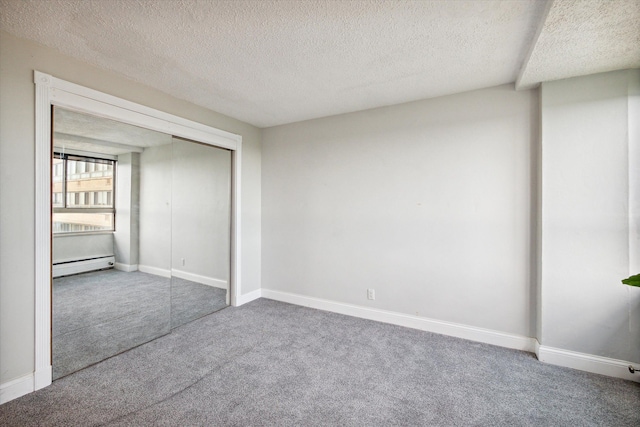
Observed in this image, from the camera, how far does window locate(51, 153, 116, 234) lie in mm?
2190

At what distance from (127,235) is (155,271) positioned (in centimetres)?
49

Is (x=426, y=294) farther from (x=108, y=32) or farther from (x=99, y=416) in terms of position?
(x=108, y=32)

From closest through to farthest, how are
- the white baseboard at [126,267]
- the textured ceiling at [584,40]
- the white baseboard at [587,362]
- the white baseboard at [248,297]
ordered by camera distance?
the textured ceiling at [584,40], the white baseboard at [587,362], the white baseboard at [126,267], the white baseboard at [248,297]

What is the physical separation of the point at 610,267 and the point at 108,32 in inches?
163

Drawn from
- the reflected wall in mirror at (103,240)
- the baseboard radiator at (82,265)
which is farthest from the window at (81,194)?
the baseboard radiator at (82,265)

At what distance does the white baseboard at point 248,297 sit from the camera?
3.75m

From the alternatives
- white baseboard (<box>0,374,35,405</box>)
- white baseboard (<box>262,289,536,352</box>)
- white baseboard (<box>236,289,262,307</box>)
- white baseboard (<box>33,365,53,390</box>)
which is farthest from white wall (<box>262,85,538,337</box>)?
white baseboard (<box>0,374,35,405</box>)

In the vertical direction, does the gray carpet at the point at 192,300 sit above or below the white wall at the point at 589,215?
below

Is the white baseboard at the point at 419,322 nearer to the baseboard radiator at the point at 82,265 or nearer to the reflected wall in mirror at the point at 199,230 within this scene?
the reflected wall in mirror at the point at 199,230

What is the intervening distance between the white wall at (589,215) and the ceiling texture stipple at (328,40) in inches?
10.8

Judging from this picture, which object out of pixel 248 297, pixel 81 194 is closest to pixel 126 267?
pixel 81 194

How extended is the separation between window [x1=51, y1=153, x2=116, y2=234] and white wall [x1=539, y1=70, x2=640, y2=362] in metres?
4.03

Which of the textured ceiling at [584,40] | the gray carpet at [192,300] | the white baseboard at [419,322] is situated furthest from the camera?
the gray carpet at [192,300]

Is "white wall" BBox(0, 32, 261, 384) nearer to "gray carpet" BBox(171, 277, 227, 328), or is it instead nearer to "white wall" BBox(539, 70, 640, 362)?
"gray carpet" BBox(171, 277, 227, 328)
